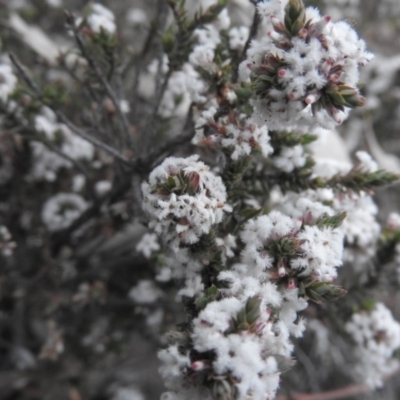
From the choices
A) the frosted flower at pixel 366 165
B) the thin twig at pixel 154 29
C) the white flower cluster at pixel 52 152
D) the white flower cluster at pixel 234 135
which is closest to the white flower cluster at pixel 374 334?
the frosted flower at pixel 366 165

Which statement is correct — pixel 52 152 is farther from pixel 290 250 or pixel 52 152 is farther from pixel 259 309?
pixel 259 309

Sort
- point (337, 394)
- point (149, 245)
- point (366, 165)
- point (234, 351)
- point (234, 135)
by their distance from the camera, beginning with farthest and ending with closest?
point (337, 394) < point (149, 245) < point (366, 165) < point (234, 135) < point (234, 351)

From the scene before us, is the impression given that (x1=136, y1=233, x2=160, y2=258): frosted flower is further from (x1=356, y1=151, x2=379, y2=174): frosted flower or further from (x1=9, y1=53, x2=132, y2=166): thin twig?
(x1=356, y1=151, x2=379, y2=174): frosted flower

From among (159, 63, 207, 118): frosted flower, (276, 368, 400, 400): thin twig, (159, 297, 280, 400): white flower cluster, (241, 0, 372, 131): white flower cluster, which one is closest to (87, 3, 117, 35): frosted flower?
(159, 63, 207, 118): frosted flower

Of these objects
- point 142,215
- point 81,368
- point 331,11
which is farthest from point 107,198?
point 331,11

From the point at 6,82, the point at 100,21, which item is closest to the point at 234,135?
the point at 100,21
